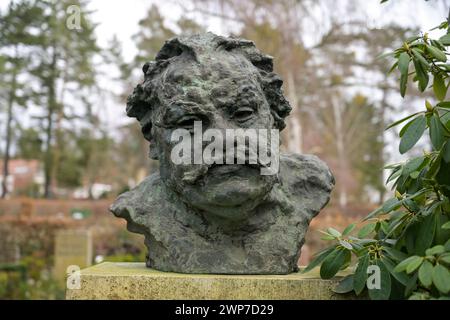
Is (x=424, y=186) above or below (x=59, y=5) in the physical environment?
below

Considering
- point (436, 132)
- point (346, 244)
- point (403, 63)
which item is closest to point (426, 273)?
point (346, 244)

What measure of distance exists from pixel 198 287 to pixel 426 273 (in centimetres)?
124

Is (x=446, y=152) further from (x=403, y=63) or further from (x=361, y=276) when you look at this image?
(x=361, y=276)

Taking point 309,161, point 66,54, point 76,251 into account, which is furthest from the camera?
point 66,54

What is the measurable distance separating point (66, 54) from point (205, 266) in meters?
19.8

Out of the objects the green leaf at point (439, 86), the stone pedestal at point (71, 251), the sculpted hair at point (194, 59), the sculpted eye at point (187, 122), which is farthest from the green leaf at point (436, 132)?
the stone pedestal at point (71, 251)

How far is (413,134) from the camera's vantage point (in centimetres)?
304

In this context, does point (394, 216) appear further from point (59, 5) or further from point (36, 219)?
point (59, 5)

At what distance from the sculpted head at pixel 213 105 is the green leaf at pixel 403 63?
0.85m

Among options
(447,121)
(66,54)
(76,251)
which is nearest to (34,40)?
(66,54)

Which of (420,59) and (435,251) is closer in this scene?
(435,251)

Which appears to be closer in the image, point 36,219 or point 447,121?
point 447,121

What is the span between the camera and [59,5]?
17.0 meters

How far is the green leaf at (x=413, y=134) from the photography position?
304 cm
